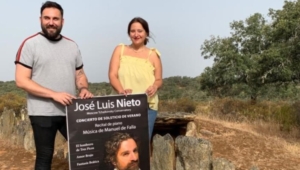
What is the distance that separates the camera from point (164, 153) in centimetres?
467

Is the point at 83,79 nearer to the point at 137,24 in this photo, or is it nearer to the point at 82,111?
the point at 82,111

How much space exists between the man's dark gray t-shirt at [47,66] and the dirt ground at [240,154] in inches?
107

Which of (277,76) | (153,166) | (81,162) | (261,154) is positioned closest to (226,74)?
(277,76)

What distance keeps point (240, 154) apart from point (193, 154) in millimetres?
3458

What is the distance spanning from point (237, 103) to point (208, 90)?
3222 mm

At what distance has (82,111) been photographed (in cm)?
365

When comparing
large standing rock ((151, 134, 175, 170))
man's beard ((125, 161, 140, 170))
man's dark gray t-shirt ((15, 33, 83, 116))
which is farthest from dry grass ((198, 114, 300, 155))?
man's dark gray t-shirt ((15, 33, 83, 116))

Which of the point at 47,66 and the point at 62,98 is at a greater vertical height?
the point at 47,66

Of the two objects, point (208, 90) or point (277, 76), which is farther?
point (208, 90)

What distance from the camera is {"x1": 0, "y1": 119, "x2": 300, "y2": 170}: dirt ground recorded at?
21.6 ft

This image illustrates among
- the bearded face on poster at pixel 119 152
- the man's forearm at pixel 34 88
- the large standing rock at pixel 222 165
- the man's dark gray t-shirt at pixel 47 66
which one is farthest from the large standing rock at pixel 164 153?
the man's forearm at pixel 34 88

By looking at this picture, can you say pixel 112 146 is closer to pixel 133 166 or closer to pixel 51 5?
pixel 133 166

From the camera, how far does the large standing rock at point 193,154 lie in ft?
14.0

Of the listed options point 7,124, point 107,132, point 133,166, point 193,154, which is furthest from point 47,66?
point 7,124
